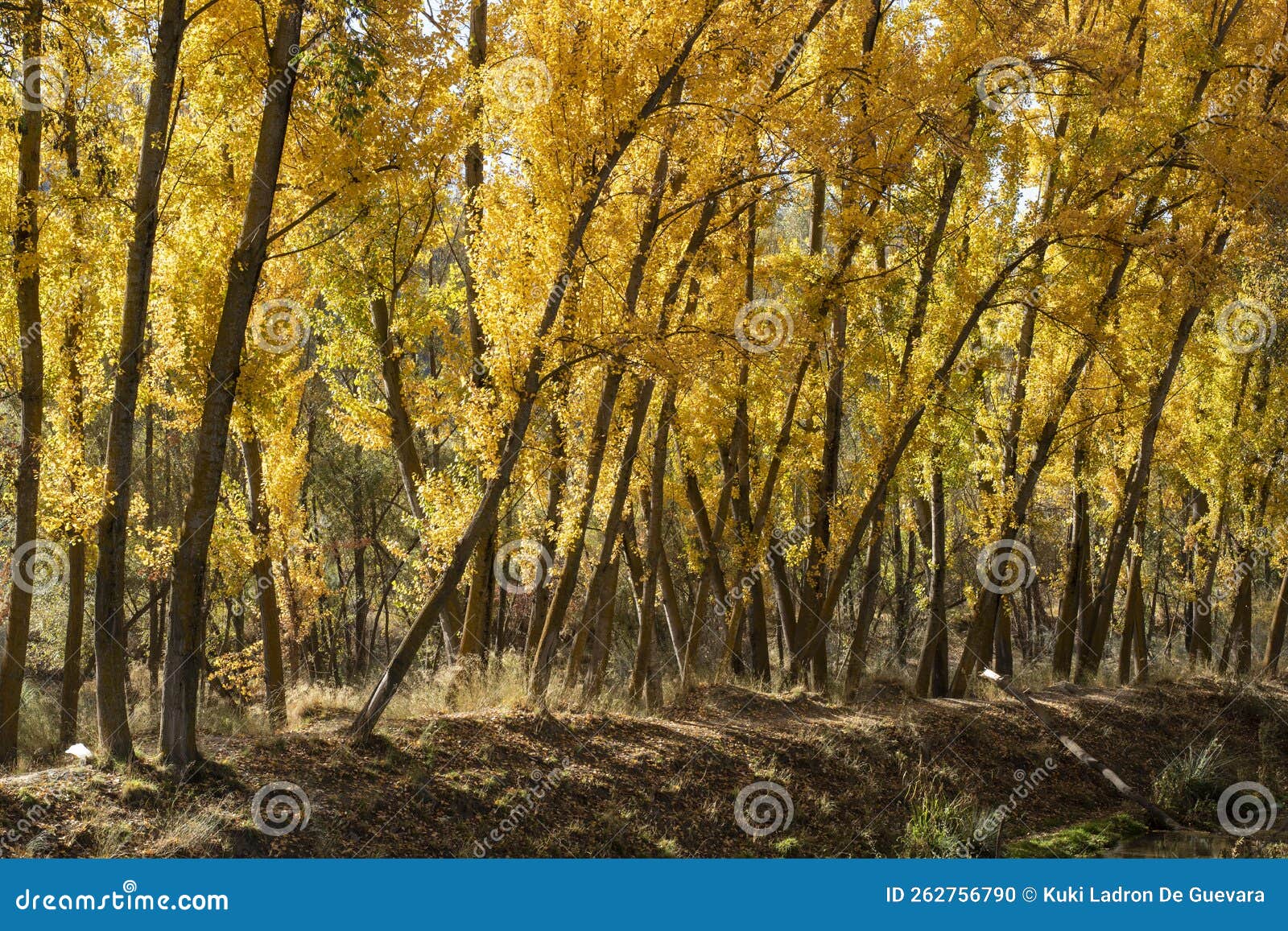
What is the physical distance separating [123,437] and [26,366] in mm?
3461

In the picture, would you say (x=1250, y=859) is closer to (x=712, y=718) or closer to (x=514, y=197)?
(x=712, y=718)

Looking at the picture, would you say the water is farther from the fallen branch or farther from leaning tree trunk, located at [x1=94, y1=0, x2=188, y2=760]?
leaning tree trunk, located at [x1=94, y1=0, x2=188, y2=760]

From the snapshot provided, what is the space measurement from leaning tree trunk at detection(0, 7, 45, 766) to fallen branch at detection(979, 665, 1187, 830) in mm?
9793

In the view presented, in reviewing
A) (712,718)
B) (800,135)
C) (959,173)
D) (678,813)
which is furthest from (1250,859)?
(959,173)

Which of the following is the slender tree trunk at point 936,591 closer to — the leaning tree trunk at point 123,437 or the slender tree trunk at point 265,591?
the slender tree trunk at point 265,591

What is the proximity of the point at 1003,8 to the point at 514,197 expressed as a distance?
6.15m

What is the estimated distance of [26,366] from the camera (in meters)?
10.1

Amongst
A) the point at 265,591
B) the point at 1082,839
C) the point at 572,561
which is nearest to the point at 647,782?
the point at 572,561

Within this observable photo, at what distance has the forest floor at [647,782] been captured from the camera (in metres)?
6.91

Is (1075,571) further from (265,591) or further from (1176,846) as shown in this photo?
(265,591)

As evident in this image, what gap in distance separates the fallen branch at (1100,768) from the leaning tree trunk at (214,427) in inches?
293

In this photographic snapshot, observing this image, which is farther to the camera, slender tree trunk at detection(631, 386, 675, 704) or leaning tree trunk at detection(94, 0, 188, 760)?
slender tree trunk at detection(631, 386, 675, 704)

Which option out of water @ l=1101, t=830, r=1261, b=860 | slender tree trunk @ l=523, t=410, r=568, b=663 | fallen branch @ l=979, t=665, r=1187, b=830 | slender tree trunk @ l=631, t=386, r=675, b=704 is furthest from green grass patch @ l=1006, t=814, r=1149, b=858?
slender tree trunk @ l=523, t=410, r=568, b=663

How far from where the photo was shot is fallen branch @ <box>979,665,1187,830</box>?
10.9 meters
